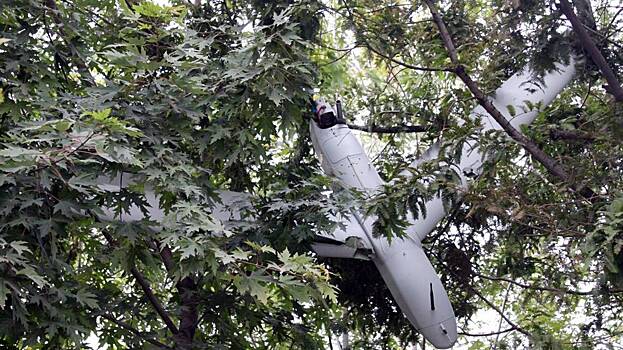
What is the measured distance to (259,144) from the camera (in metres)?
2.80

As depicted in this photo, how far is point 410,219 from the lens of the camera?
325 centimetres

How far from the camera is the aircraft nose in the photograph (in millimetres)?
3152

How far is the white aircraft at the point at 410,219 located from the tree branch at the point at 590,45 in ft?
1.26

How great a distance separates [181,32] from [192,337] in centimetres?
121

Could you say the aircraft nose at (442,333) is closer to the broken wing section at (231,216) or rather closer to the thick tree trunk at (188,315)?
the broken wing section at (231,216)

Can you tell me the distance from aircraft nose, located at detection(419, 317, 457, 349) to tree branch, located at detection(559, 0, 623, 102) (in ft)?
3.96

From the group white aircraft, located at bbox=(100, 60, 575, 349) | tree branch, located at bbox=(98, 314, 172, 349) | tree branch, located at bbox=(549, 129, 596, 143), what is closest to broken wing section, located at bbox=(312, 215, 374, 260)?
white aircraft, located at bbox=(100, 60, 575, 349)

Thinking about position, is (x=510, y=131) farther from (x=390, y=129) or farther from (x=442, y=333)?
(x=390, y=129)

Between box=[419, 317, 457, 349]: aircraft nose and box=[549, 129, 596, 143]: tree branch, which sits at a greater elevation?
box=[549, 129, 596, 143]: tree branch

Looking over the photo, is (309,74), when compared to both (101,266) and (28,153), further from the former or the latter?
(101,266)

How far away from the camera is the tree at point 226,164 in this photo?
2.19 m

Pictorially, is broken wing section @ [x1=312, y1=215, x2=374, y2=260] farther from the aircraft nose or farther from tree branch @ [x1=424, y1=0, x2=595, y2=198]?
tree branch @ [x1=424, y1=0, x2=595, y2=198]

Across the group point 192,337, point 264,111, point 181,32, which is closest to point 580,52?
point 264,111

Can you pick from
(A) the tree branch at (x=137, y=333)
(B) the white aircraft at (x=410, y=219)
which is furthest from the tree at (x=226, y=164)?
(B) the white aircraft at (x=410, y=219)
